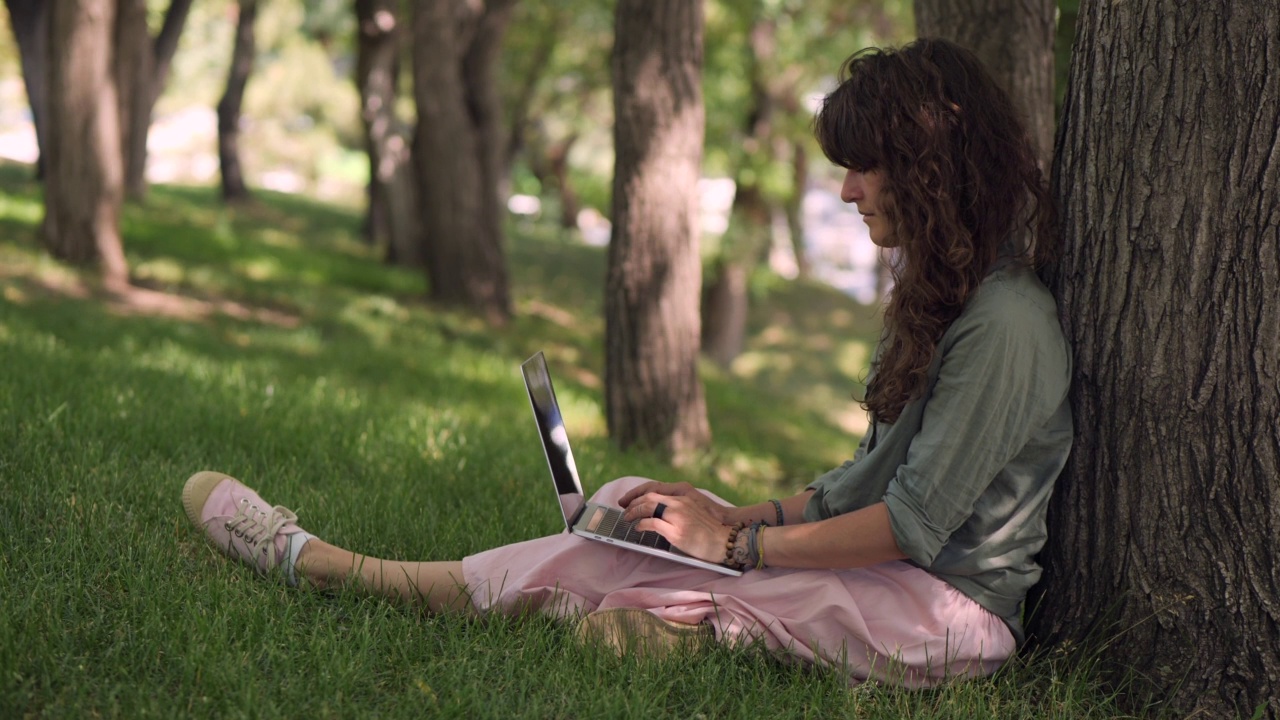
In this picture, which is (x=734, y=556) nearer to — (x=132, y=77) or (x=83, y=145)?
(x=83, y=145)

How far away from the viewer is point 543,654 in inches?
122

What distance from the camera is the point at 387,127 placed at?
634 inches

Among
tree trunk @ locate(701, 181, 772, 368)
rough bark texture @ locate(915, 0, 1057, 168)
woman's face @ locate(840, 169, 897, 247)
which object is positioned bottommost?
tree trunk @ locate(701, 181, 772, 368)

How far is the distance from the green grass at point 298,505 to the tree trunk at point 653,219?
41 cm

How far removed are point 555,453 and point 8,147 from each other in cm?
5356

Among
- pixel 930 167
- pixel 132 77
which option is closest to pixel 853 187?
pixel 930 167

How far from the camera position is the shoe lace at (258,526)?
3.53 metres

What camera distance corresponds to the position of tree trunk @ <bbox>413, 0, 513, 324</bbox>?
40.2 feet

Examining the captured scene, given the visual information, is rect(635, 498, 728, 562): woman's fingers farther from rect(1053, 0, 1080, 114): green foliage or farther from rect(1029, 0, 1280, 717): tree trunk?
rect(1053, 0, 1080, 114): green foliage

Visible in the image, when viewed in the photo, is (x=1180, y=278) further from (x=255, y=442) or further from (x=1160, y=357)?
(x=255, y=442)

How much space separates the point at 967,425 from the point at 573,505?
1209 mm

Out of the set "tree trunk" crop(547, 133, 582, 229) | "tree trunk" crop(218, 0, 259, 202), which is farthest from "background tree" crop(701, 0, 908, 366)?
"tree trunk" crop(547, 133, 582, 229)

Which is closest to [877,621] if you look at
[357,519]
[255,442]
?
[357,519]

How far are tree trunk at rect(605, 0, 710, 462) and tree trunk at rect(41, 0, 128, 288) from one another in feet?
16.8
